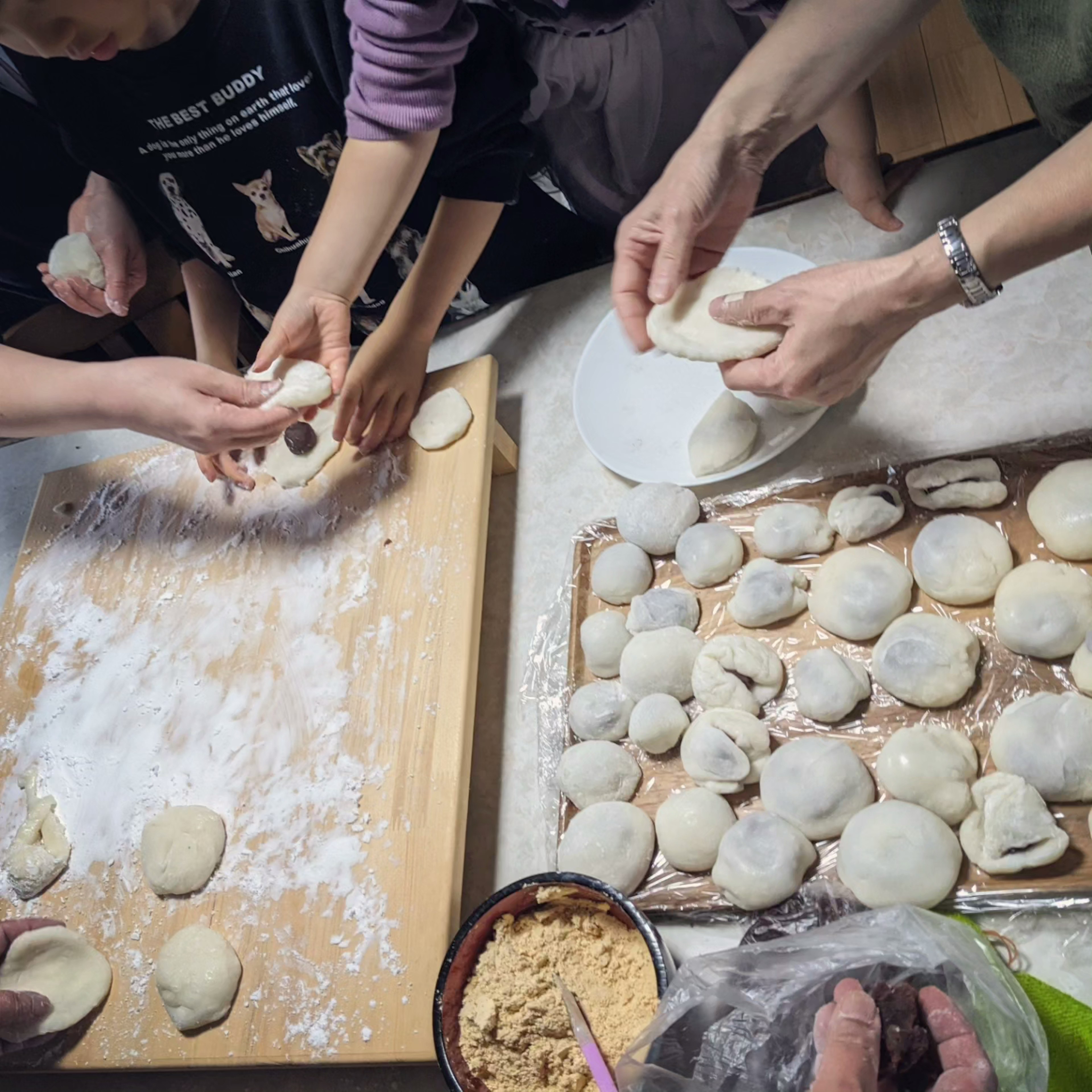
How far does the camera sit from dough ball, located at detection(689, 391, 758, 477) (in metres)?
1.17

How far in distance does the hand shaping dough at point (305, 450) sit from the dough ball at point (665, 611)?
639mm

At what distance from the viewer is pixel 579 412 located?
136cm

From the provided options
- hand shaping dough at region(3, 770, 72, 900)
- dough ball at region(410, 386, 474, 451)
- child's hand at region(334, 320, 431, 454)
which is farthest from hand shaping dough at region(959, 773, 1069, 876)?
hand shaping dough at region(3, 770, 72, 900)

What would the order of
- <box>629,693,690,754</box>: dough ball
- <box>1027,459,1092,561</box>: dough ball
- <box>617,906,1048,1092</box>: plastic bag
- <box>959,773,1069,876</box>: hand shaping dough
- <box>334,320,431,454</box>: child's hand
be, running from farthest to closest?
<box>334,320,431,454</box>: child's hand < <box>629,693,690,754</box>: dough ball < <box>1027,459,1092,561</box>: dough ball < <box>959,773,1069,876</box>: hand shaping dough < <box>617,906,1048,1092</box>: plastic bag

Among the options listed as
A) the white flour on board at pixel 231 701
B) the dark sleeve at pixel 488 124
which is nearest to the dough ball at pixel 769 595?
the white flour on board at pixel 231 701

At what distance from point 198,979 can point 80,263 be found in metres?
1.22

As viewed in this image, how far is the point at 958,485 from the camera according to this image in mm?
1000

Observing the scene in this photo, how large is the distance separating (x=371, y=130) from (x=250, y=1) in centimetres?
27

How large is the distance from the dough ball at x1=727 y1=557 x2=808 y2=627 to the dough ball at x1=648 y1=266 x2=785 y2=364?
10.8 inches

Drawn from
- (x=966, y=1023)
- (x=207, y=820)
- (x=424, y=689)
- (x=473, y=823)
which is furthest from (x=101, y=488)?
(x=966, y=1023)

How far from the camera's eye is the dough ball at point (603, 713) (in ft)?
3.46

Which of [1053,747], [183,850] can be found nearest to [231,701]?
[183,850]

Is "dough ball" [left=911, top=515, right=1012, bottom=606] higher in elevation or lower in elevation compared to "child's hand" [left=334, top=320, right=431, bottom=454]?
lower

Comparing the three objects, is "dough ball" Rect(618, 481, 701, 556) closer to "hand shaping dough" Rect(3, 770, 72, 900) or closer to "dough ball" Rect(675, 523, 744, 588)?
"dough ball" Rect(675, 523, 744, 588)
